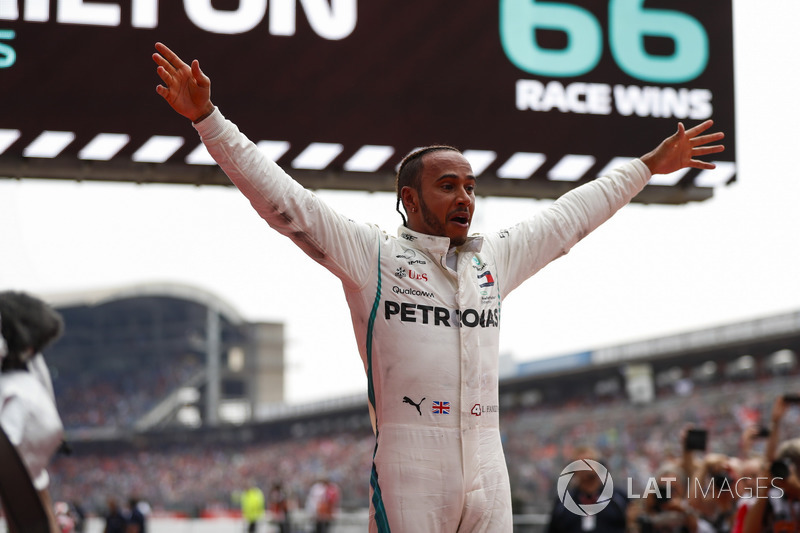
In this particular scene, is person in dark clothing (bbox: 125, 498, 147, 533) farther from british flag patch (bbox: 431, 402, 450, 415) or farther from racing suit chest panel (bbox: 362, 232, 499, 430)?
british flag patch (bbox: 431, 402, 450, 415)

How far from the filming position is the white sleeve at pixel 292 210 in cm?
285

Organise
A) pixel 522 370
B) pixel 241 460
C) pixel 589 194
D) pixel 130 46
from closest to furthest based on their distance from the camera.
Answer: pixel 589 194 → pixel 130 46 → pixel 522 370 → pixel 241 460

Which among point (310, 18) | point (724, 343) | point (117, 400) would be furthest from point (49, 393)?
point (117, 400)

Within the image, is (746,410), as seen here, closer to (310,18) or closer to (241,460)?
(310,18)

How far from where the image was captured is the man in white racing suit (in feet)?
9.43

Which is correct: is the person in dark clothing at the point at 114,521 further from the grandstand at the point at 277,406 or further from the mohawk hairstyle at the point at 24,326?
the mohawk hairstyle at the point at 24,326

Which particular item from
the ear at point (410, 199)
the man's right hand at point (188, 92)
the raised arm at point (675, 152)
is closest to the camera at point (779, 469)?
the raised arm at point (675, 152)

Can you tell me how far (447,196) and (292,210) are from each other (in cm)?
52

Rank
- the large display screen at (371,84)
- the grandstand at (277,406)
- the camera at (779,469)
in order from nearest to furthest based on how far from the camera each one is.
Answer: the large display screen at (371,84), the camera at (779,469), the grandstand at (277,406)

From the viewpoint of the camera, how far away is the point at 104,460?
55.8 metres

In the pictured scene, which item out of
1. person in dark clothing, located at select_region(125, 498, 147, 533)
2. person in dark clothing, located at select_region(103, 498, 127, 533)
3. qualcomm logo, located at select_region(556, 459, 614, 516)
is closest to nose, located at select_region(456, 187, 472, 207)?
qualcomm logo, located at select_region(556, 459, 614, 516)

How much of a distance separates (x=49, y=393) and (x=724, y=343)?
32.8m

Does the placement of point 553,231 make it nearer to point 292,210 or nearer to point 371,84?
point 292,210

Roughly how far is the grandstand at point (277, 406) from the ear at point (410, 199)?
11549 mm
